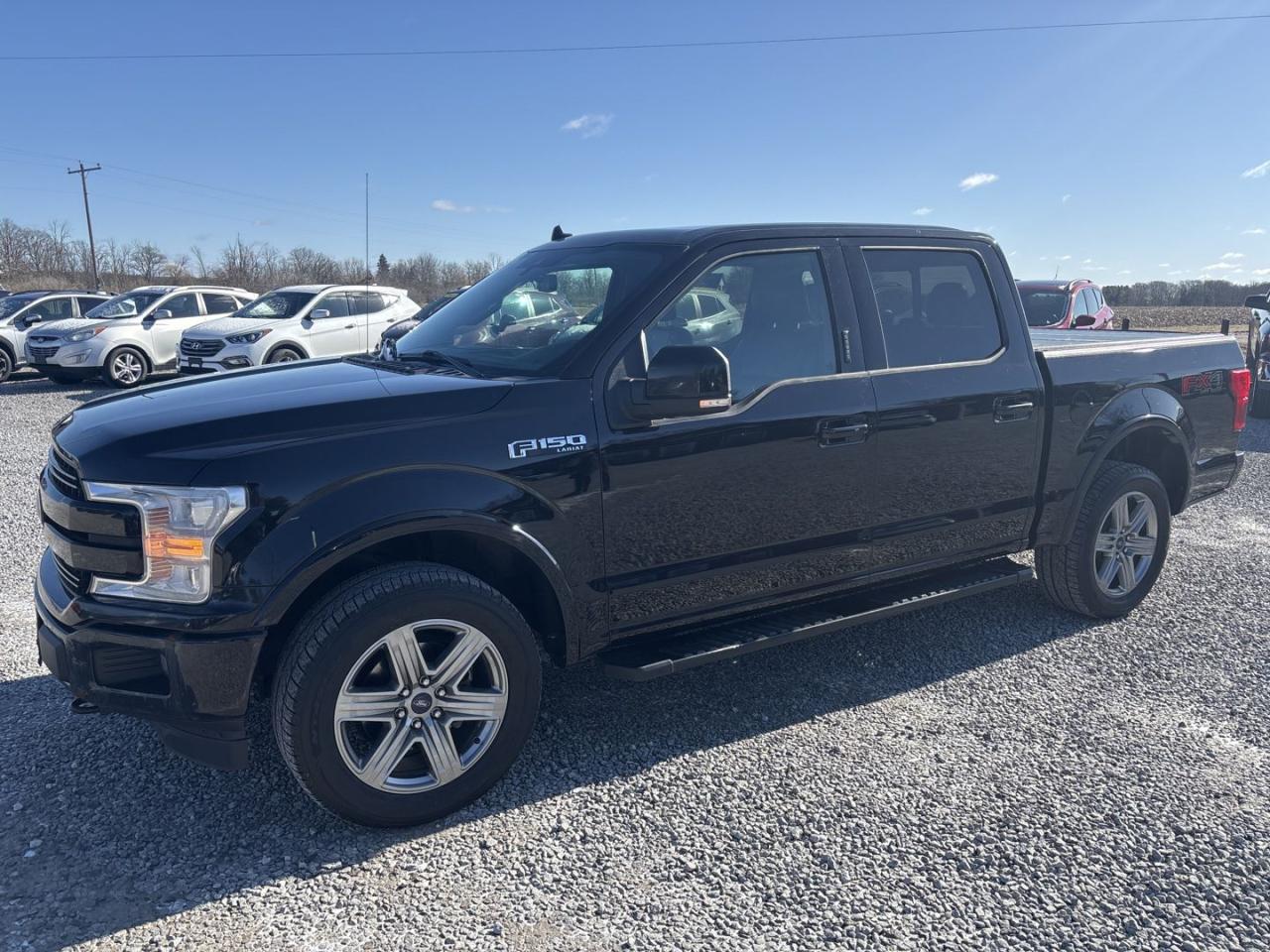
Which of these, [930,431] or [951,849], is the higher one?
[930,431]

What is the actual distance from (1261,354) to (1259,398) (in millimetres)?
572

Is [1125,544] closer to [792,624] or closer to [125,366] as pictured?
[792,624]

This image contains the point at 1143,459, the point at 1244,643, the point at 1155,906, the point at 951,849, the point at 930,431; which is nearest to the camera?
the point at 1155,906

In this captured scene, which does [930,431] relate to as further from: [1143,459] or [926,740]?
[1143,459]

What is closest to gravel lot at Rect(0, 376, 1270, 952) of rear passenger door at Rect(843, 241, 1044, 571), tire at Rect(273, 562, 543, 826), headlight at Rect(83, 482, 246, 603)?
tire at Rect(273, 562, 543, 826)

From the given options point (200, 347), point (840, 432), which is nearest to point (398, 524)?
point (840, 432)

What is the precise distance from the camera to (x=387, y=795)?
10.1 ft

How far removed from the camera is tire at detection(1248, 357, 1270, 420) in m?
12.3

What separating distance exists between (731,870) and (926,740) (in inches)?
47.9

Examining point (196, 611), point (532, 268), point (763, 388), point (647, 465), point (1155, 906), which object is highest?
point (532, 268)

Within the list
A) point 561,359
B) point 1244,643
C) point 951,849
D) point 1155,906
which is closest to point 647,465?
point 561,359

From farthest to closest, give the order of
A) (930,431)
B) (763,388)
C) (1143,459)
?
(1143,459)
(930,431)
(763,388)

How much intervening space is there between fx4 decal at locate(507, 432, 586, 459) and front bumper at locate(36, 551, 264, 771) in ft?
3.17

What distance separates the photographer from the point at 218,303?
57.0 ft
